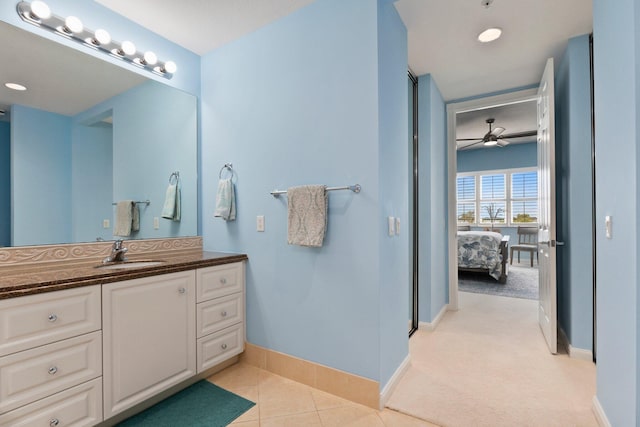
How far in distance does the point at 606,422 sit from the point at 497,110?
4.34 meters

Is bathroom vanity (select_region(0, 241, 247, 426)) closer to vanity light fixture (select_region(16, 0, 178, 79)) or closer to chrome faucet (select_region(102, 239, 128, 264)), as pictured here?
chrome faucet (select_region(102, 239, 128, 264))

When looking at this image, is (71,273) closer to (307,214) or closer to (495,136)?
(307,214)

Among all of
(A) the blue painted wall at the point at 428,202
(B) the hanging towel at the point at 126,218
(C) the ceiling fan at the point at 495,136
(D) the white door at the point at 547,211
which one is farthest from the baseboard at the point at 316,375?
(C) the ceiling fan at the point at 495,136

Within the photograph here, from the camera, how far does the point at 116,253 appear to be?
1.93 metres

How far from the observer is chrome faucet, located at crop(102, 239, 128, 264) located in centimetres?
191

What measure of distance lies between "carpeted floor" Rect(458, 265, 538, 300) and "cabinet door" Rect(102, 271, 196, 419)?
4.04 m

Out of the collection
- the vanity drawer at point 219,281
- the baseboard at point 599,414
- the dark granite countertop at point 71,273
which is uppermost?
the dark granite countertop at point 71,273

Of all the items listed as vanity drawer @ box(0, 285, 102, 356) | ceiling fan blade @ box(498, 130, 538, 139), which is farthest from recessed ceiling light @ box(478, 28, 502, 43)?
ceiling fan blade @ box(498, 130, 538, 139)

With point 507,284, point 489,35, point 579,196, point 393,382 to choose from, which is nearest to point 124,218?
point 393,382

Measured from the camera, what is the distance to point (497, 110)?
4676mm

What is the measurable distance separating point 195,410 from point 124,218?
1.33 meters

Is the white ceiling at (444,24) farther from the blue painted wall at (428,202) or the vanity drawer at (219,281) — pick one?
the vanity drawer at (219,281)

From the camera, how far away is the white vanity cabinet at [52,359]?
1211mm

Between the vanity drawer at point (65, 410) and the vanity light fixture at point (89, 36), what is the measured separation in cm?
198
